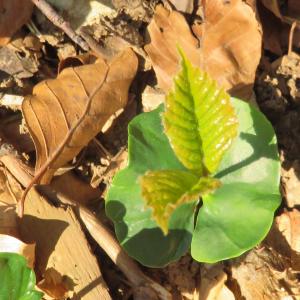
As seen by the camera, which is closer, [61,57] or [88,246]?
[88,246]

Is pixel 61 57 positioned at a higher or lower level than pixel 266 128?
higher

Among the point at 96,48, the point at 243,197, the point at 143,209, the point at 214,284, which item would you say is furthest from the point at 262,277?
the point at 96,48

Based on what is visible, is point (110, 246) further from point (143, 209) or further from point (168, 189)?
point (168, 189)

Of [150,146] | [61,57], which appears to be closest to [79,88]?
[61,57]

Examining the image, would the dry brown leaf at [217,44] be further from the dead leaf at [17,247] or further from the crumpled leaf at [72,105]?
the dead leaf at [17,247]

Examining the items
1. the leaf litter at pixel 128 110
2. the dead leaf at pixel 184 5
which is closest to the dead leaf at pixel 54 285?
the leaf litter at pixel 128 110

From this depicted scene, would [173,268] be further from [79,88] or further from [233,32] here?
[233,32]
